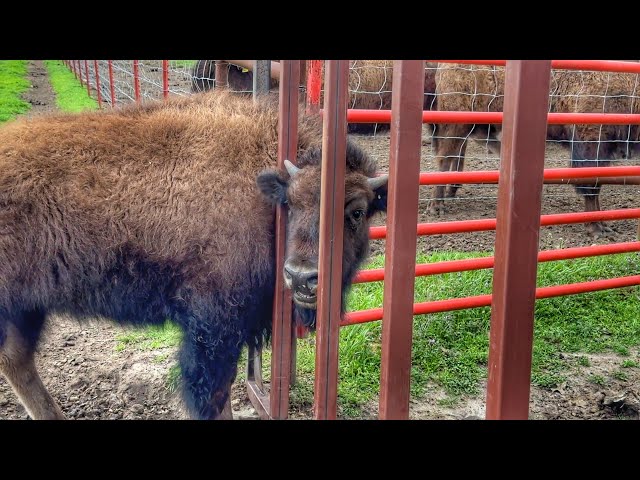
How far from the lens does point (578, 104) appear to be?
7551 mm

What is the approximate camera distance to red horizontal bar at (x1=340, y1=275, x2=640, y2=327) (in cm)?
430

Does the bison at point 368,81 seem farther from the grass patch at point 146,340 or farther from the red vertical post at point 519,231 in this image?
the red vertical post at point 519,231

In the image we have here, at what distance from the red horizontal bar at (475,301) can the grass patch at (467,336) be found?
0.57 ft

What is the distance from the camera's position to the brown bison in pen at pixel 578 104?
7.44m

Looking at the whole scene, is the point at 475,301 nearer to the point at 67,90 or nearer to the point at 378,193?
the point at 378,193

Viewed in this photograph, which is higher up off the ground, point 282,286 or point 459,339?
point 282,286

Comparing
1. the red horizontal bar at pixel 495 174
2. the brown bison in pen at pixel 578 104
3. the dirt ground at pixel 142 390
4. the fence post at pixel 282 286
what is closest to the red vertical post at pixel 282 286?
the fence post at pixel 282 286

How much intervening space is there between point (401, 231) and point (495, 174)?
3162mm

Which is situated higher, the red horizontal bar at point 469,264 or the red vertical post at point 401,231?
the red vertical post at point 401,231

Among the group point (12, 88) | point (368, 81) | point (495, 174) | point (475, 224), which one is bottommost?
point (475, 224)

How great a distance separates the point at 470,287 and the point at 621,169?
1584 mm

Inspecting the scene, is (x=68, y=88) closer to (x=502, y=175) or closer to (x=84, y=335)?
(x=84, y=335)

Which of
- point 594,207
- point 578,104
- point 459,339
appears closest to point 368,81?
point 578,104

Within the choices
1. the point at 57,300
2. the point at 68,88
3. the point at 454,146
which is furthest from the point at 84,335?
the point at 68,88
